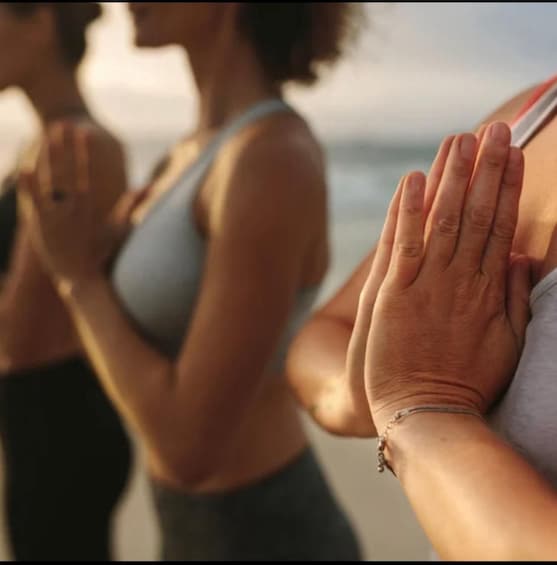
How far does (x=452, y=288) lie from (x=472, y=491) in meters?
0.15

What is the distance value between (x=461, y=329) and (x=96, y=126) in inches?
48.0

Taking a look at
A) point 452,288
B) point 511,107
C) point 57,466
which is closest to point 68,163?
point 57,466

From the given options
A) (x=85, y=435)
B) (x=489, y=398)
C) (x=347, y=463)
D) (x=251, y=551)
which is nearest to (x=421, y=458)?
(x=489, y=398)

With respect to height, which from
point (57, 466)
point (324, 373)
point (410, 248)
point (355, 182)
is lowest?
point (355, 182)

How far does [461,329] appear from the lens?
0.50m

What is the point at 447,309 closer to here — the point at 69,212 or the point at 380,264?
the point at 380,264

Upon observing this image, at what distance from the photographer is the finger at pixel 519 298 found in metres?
0.52

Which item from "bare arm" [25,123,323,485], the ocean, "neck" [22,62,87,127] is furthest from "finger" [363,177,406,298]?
the ocean

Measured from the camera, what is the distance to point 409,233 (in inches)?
19.4

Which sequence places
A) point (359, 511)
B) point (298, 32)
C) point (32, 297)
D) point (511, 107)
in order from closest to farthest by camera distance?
point (511, 107), point (298, 32), point (32, 297), point (359, 511)

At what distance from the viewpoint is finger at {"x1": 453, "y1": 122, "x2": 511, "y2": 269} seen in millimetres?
493

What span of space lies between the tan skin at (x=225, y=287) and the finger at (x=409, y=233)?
454mm

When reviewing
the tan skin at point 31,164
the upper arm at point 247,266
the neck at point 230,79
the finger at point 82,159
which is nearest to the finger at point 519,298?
the upper arm at point 247,266

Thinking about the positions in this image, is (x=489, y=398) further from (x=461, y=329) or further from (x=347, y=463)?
(x=347, y=463)
